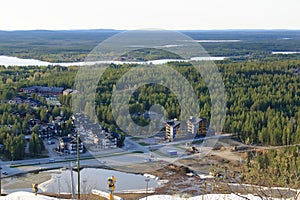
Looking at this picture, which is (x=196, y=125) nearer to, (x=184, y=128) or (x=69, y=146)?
(x=184, y=128)

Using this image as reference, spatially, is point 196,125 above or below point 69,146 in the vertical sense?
above

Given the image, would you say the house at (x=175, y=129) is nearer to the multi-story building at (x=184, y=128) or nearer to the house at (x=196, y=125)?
the multi-story building at (x=184, y=128)

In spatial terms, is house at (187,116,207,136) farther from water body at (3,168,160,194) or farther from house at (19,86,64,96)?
house at (19,86,64,96)

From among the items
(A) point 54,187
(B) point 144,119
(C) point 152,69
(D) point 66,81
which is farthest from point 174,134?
(D) point 66,81

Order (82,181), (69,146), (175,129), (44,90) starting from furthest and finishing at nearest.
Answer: (44,90) → (175,129) → (69,146) → (82,181)

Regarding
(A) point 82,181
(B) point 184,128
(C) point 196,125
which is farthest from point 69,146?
(C) point 196,125

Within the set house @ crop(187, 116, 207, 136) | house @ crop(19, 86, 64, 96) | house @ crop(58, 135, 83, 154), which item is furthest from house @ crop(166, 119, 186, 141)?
house @ crop(19, 86, 64, 96)

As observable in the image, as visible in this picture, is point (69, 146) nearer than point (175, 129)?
Yes

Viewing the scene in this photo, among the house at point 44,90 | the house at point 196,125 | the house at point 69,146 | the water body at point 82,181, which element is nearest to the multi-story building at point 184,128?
the house at point 196,125

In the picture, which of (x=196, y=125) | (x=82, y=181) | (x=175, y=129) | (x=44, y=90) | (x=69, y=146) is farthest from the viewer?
(x=44, y=90)

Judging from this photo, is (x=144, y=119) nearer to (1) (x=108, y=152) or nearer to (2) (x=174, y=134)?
(2) (x=174, y=134)
